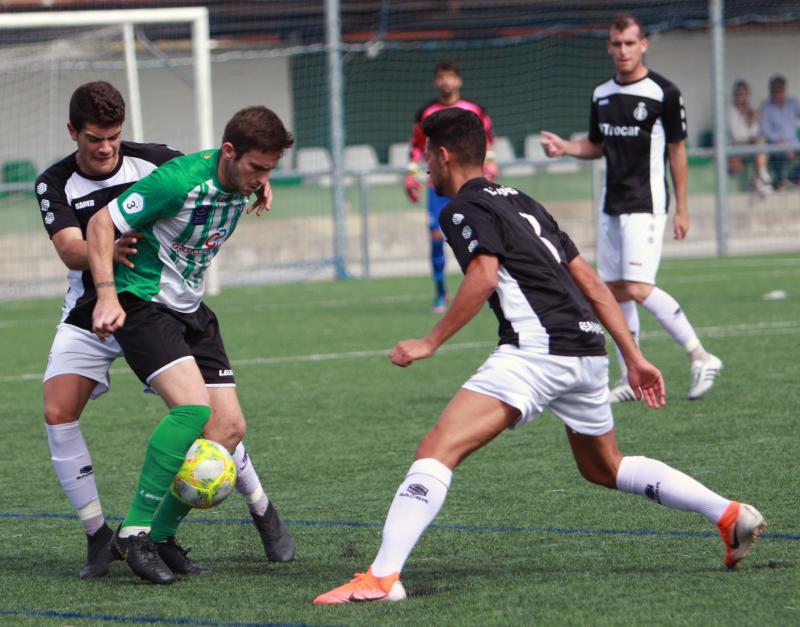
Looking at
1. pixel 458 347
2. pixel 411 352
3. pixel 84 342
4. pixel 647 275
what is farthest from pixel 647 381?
pixel 458 347

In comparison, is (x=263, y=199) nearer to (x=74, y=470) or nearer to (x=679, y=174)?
(x=74, y=470)

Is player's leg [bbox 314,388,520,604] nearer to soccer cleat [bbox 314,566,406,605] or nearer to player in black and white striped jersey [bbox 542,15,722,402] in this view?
soccer cleat [bbox 314,566,406,605]

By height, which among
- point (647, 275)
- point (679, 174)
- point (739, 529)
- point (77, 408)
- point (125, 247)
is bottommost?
point (739, 529)

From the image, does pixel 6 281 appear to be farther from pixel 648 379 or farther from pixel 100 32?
pixel 648 379

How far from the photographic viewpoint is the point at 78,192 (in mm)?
5238

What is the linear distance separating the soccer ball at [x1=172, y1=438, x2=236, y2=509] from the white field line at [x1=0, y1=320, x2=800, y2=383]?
A: 5959 millimetres

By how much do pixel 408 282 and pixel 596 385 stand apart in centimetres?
1389

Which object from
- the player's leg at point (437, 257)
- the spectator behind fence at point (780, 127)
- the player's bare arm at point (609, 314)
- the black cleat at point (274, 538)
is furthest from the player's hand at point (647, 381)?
the spectator behind fence at point (780, 127)

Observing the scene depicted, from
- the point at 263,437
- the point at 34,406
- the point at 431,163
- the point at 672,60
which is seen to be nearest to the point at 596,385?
the point at 431,163

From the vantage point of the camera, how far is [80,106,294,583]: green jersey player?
4.71 metres

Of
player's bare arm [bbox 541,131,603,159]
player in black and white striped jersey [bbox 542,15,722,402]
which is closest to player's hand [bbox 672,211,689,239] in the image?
player in black and white striped jersey [bbox 542,15,722,402]

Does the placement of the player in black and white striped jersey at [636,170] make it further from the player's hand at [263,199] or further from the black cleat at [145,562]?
the black cleat at [145,562]

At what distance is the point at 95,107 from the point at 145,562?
1557 mm

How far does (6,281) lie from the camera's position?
18141mm
